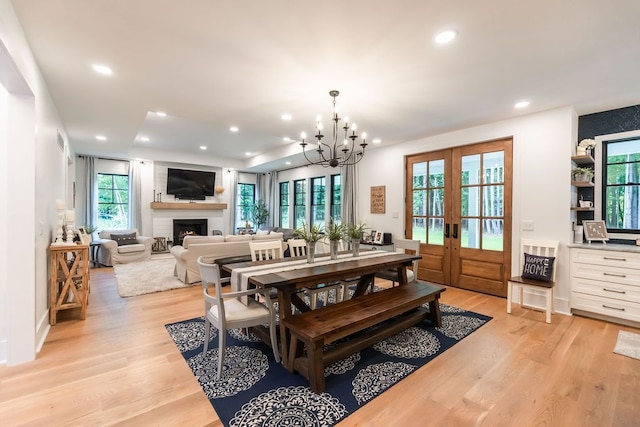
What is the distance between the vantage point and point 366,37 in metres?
2.18

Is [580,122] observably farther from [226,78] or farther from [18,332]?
[18,332]

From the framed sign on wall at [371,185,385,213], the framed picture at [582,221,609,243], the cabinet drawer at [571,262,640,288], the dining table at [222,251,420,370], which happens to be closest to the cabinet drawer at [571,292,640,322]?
the cabinet drawer at [571,262,640,288]

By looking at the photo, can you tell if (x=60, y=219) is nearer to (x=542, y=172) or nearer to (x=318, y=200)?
(x=318, y=200)

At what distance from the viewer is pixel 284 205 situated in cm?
982

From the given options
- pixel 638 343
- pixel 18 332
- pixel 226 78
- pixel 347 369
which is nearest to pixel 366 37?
pixel 226 78

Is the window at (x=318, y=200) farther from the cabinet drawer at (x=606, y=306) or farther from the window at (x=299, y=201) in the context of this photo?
the cabinet drawer at (x=606, y=306)

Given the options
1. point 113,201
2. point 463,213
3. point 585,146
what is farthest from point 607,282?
point 113,201

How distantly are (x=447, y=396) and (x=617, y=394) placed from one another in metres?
1.22

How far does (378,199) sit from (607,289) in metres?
3.55

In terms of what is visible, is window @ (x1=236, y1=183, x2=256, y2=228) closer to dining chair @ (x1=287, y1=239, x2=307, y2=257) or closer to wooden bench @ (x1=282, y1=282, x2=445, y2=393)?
dining chair @ (x1=287, y1=239, x2=307, y2=257)

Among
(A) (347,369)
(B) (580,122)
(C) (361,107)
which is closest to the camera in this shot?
(A) (347,369)

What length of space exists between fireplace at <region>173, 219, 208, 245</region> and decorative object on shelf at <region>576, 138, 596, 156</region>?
28.3ft

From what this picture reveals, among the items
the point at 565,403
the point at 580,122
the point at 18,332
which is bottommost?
the point at 565,403

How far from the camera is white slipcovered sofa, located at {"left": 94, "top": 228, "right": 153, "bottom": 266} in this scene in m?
6.40
